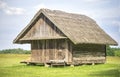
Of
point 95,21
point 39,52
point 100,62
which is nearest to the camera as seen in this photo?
point 39,52

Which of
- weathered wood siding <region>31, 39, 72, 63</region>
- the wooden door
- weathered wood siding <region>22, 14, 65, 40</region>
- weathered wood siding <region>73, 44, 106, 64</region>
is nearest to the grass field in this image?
weathered wood siding <region>31, 39, 72, 63</region>

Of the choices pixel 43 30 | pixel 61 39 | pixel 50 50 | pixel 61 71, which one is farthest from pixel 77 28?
pixel 61 71

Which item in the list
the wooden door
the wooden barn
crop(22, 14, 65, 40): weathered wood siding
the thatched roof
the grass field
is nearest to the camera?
the grass field

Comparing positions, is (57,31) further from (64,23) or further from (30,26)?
(30,26)

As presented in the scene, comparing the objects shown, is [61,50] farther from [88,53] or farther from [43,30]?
[88,53]

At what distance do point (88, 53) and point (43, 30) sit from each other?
470 centimetres

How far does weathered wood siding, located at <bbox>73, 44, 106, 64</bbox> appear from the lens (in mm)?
33688

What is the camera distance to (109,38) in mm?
39125

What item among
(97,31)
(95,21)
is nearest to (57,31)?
(97,31)

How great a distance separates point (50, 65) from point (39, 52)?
98.3 inches

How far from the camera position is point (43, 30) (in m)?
34.7


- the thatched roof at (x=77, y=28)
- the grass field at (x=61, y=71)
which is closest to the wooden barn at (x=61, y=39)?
the thatched roof at (x=77, y=28)

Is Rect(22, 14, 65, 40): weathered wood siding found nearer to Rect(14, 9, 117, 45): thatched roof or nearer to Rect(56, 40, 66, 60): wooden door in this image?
Rect(14, 9, 117, 45): thatched roof

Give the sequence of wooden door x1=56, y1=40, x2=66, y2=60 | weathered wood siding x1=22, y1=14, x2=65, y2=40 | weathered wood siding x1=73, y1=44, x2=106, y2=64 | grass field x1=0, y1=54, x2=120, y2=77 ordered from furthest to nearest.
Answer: weathered wood siding x1=73, y1=44, x2=106, y2=64, weathered wood siding x1=22, y1=14, x2=65, y2=40, wooden door x1=56, y1=40, x2=66, y2=60, grass field x1=0, y1=54, x2=120, y2=77
